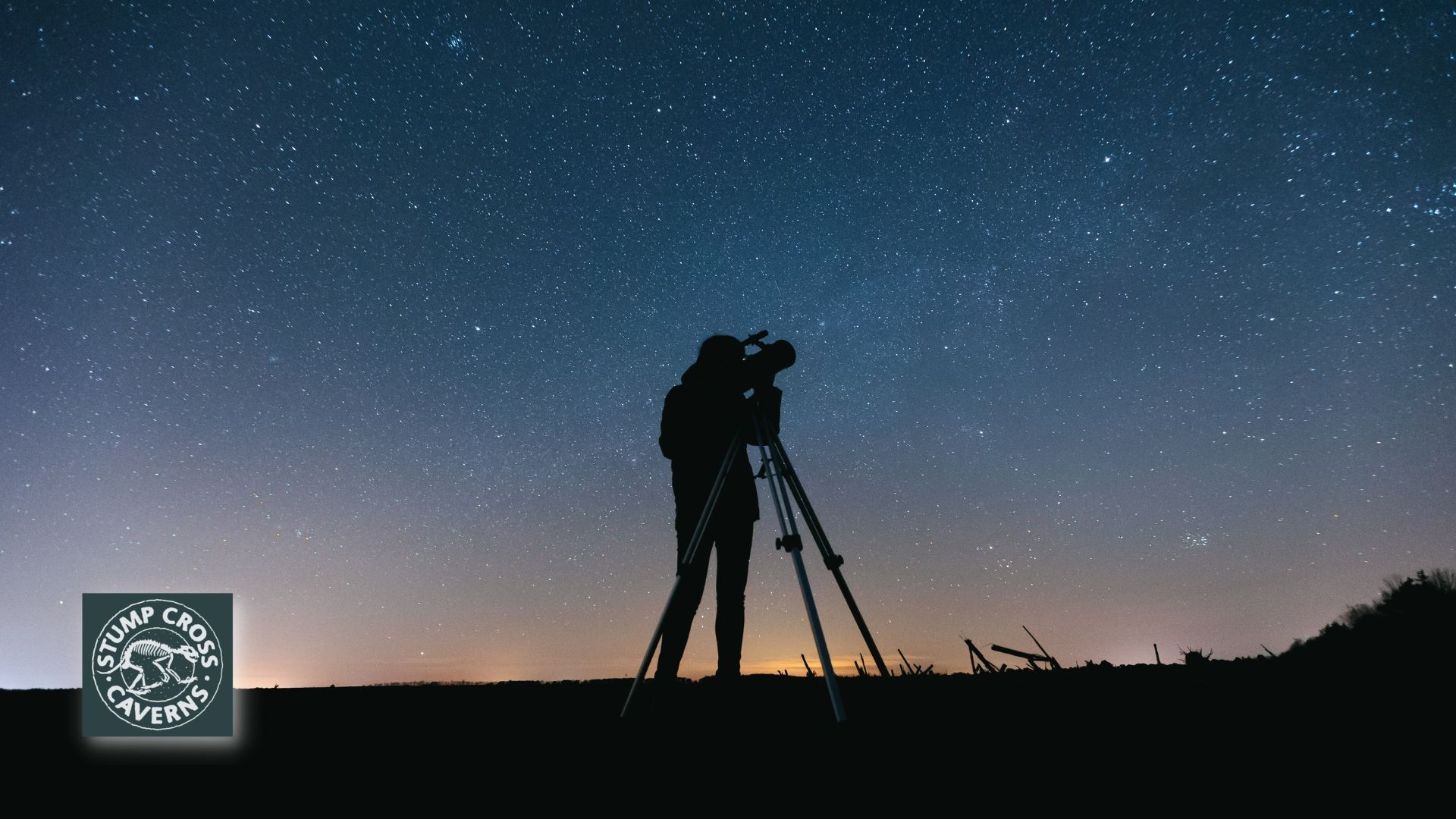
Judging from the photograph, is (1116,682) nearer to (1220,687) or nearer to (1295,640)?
(1220,687)

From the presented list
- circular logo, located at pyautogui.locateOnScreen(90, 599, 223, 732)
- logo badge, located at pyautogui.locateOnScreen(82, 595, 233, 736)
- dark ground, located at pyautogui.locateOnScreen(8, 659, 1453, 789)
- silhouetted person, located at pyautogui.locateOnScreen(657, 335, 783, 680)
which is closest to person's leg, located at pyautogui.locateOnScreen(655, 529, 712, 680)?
silhouetted person, located at pyautogui.locateOnScreen(657, 335, 783, 680)

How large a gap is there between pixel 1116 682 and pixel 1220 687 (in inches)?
24.7

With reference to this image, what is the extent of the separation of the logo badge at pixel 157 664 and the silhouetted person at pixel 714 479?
9.21 ft

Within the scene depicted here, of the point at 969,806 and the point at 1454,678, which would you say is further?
the point at 1454,678

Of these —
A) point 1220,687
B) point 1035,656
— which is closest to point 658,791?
point 1220,687

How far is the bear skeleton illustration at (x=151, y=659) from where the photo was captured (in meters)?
3.80

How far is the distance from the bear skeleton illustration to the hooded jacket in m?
3.34

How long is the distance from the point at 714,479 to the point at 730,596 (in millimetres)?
775

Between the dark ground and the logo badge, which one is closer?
the dark ground

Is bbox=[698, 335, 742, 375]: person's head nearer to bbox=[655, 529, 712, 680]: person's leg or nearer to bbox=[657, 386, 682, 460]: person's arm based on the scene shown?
bbox=[657, 386, 682, 460]: person's arm

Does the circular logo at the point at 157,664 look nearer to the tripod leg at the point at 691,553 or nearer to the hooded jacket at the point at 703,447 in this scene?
the tripod leg at the point at 691,553

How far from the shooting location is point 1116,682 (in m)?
3.92

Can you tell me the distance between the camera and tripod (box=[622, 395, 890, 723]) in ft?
9.67

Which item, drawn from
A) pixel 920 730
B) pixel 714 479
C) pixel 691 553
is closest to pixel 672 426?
pixel 714 479
